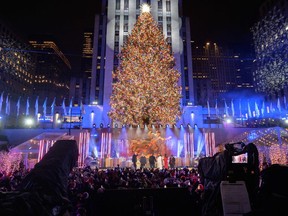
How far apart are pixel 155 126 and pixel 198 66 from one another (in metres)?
117

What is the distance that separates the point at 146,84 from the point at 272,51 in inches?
2116

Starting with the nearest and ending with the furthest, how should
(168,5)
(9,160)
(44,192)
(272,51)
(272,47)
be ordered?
(44,192), (9,160), (168,5), (272,51), (272,47)

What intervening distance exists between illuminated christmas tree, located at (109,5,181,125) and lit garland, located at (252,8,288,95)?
42053mm

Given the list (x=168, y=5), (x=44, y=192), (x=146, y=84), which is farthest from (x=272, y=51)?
(x=44, y=192)

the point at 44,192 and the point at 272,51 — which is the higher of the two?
the point at 272,51

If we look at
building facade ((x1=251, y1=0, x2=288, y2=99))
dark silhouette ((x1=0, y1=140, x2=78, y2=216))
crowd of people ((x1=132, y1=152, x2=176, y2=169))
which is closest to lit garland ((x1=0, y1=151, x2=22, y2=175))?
crowd of people ((x1=132, y1=152, x2=176, y2=169))

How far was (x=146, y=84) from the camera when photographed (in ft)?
94.1

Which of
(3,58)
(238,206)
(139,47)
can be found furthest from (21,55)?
(238,206)

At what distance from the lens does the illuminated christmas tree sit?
94.1 feet

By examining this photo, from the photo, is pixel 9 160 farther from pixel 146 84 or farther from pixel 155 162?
pixel 146 84

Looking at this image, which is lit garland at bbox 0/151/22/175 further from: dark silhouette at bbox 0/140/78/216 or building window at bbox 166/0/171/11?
building window at bbox 166/0/171/11

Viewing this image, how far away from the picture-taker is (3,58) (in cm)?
7400

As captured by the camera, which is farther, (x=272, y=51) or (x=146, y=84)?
(x=272, y=51)

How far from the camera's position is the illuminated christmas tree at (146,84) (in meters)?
28.7
